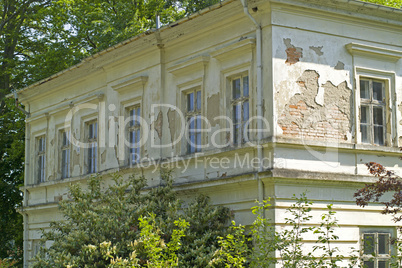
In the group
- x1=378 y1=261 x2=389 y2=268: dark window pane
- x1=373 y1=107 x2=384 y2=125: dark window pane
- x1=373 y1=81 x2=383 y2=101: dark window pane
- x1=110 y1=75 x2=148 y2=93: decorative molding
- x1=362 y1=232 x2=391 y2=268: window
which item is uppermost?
x1=110 y1=75 x2=148 y2=93: decorative molding

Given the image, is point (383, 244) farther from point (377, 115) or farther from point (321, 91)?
point (321, 91)

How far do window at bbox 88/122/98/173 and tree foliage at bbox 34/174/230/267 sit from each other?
4497 millimetres

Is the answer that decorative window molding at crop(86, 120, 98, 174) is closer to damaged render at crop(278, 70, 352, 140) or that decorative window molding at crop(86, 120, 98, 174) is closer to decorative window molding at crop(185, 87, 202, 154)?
decorative window molding at crop(185, 87, 202, 154)

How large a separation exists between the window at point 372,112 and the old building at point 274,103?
0.02m

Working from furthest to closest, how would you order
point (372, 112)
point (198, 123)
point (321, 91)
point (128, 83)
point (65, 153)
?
point (65, 153) → point (128, 83) → point (198, 123) → point (372, 112) → point (321, 91)

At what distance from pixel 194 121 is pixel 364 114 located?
3583mm

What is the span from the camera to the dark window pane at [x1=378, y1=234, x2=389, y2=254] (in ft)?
42.1

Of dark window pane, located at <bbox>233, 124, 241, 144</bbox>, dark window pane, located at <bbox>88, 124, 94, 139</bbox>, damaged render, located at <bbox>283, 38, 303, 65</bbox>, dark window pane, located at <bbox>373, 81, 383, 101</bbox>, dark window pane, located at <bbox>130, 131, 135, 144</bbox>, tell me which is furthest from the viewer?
dark window pane, located at <bbox>88, 124, 94, 139</bbox>

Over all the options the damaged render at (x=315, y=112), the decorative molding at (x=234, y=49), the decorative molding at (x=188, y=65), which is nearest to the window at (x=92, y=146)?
the decorative molding at (x=188, y=65)

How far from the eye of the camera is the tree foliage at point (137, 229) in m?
11.9

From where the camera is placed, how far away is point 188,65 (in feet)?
A: 47.0

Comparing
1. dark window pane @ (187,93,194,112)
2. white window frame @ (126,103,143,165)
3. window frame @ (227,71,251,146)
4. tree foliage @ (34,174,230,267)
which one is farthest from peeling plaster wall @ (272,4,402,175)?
white window frame @ (126,103,143,165)

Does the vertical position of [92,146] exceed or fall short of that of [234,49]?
it falls short

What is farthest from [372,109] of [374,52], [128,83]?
[128,83]
